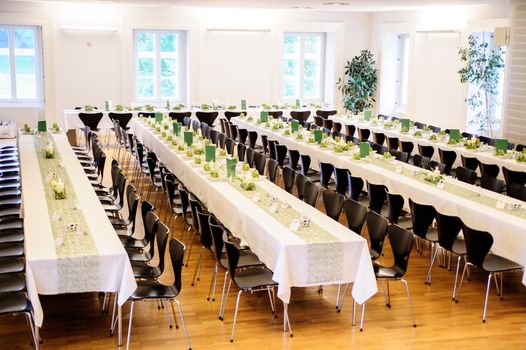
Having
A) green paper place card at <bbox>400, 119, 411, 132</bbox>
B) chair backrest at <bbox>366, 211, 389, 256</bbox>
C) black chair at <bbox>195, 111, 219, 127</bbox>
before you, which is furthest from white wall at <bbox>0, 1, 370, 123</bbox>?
chair backrest at <bbox>366, 211, 389, 256</bbox>

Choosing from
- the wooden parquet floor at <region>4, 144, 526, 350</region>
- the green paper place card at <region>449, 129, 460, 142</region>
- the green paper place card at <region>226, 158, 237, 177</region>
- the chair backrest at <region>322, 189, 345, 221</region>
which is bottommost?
the wooden parquet floor at <region>4, 144, 526, 350</region>

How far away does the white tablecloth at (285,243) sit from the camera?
20.8ft

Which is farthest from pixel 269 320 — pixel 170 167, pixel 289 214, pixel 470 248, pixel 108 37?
pixel 108 37

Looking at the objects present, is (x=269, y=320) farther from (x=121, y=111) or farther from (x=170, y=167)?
(x=121, y=111)

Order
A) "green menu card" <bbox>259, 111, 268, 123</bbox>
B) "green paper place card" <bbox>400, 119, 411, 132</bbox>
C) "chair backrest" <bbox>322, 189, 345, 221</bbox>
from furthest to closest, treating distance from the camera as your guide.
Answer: "green menu card" <bbox>259, 111, 268, 123</bbox>
"green paper place card" <bbox>400, 119, 411, 132</bbox>
"chair backrest" <bbox>322, 189, 345, 221</bbox>

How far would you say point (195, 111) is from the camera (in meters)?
17.5

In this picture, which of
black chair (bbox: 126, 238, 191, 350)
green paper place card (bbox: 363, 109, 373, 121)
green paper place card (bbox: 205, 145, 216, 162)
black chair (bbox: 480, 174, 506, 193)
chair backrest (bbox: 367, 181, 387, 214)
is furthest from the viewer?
green paper place card (bbox: 363, 109, 373, 121)

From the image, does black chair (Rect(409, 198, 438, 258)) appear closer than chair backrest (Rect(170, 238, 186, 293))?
Answer: No

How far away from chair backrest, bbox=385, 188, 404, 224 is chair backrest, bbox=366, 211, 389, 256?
1137mm

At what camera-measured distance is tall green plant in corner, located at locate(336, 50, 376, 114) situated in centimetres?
2084

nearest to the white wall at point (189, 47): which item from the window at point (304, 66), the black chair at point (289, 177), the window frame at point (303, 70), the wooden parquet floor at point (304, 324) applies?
the window frame at point (303, 70)

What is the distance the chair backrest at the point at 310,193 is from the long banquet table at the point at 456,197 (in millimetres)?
1245

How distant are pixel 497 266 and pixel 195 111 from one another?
11410 millimetres

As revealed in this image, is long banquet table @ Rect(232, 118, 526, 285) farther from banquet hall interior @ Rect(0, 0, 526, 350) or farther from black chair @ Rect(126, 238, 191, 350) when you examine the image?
black chair @ Rect(126, 238, 191, 350)
